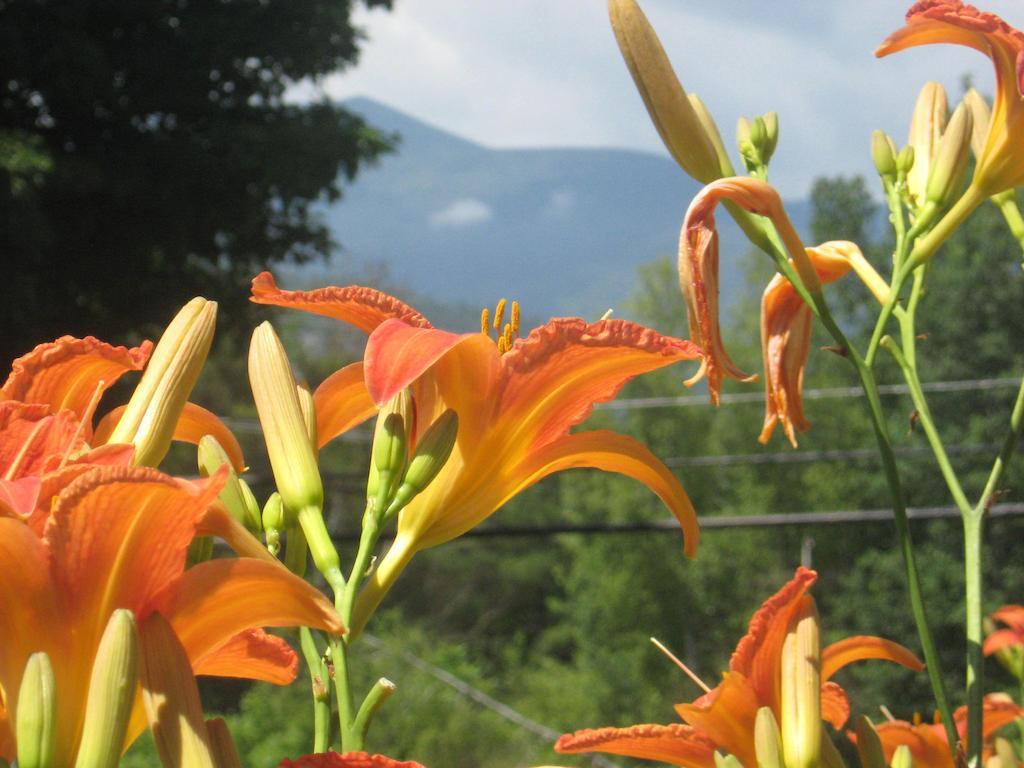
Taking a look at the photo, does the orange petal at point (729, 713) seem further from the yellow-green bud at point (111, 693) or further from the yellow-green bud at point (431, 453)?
the yellow-green bud at point (111, 693)

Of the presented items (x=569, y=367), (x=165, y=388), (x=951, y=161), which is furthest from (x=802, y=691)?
(x=951, y=161)

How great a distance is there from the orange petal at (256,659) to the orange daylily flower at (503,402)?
0.13ft

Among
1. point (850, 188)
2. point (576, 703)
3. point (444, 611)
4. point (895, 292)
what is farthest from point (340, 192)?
point (850, 188)

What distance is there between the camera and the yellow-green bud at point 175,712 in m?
0.31

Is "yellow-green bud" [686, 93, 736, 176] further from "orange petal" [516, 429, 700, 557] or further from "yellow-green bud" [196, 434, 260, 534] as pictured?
"yellow-green bud" [196, 434, 260, 534]

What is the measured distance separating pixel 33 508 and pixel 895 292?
1.62 feet

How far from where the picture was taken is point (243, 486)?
0.48m

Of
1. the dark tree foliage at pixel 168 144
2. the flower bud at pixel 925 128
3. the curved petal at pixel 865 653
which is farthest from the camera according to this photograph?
the dark tree foliage at pixel 168 144

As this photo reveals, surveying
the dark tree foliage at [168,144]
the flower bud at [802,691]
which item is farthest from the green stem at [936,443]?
the dark tree foliage at [168,144]

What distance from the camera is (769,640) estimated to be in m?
0.46

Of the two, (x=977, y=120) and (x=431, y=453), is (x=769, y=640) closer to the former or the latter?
(x=431, y=453)

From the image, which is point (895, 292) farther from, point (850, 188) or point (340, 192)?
point (850, 188)

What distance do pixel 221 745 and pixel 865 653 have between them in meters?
0.32

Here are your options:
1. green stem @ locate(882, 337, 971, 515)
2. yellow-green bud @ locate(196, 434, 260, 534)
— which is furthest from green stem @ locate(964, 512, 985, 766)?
yellow-green bud @ locate(196, 434, 260, 534)
